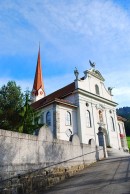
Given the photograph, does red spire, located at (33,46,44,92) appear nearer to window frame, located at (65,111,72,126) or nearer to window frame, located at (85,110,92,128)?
window frame, located at (85,110,92,128)

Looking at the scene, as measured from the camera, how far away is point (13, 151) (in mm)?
8055

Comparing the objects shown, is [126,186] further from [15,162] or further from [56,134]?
[56,134]

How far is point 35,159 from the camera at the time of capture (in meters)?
9.13

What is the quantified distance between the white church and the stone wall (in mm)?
13640

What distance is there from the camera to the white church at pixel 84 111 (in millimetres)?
28109

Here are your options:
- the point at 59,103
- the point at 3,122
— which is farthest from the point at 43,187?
the point at 59,103

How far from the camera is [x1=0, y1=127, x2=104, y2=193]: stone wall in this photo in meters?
7.73

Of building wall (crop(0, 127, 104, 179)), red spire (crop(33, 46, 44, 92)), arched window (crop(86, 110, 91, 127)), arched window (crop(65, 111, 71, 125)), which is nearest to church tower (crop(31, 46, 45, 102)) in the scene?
red spire (crop(33, 46, 44, 92))

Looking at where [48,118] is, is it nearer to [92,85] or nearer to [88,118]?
[88,118]

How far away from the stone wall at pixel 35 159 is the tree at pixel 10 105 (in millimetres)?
8941

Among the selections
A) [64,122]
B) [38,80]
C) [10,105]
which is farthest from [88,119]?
[38,80]

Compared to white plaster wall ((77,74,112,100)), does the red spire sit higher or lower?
higher

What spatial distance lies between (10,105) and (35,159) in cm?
1335

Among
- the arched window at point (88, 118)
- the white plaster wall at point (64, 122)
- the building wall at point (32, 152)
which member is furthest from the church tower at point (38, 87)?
the building wall at point (32, 152)
